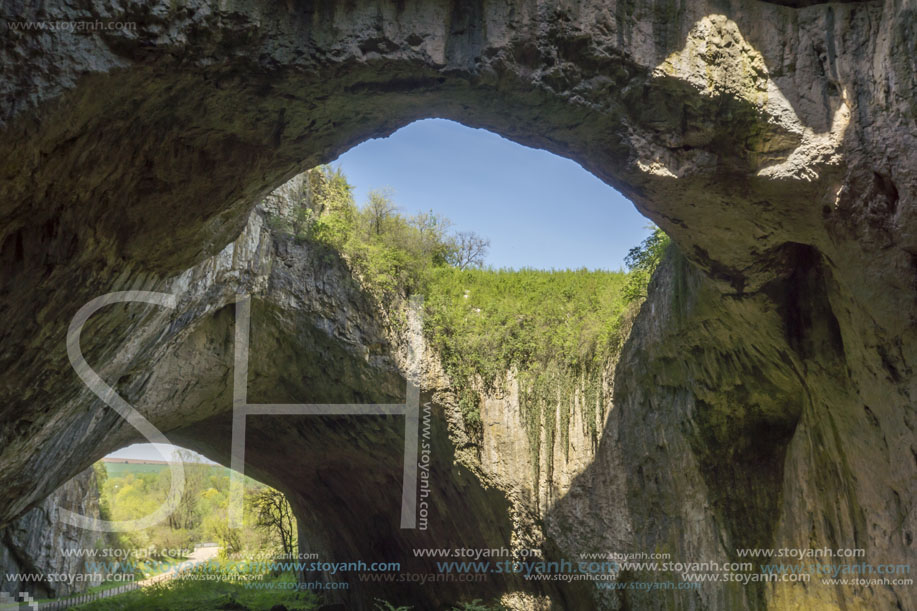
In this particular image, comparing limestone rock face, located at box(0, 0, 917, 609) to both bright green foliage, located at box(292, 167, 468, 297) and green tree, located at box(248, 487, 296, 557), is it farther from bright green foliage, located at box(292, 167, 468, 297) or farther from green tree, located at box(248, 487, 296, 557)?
green tree, located at box(248, 487, 296, 557)

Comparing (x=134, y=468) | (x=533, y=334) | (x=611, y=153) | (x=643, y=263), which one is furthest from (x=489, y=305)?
(x=134, y=468)

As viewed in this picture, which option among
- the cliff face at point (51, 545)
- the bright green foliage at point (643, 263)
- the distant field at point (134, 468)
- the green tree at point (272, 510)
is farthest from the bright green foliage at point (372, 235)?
the distant field at point (134, 468)

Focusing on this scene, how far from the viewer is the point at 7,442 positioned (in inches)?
274

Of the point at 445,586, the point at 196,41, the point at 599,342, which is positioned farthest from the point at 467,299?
the point at 196,41

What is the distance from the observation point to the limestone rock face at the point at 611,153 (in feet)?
15.3

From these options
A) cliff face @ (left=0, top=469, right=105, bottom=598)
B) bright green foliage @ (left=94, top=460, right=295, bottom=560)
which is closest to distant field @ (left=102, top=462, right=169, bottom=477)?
bright green foliage @ (left=94, top=460, right=295, bottom=560)

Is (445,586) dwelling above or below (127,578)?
above

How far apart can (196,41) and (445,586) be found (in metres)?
10.1

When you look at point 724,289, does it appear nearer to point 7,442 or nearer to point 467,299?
point 467,299

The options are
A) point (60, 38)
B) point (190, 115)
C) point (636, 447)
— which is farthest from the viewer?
point (636, 447)

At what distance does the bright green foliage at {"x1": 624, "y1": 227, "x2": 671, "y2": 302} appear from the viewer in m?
8.44

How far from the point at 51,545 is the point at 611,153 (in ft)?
54.9

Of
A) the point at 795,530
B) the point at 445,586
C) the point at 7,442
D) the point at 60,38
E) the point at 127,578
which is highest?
the point at 60,38

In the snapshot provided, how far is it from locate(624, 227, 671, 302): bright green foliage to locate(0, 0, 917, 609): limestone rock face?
1309mm
